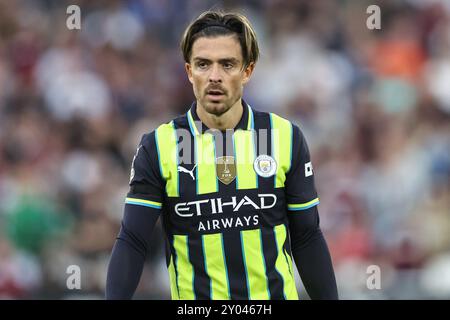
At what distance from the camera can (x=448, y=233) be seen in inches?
307

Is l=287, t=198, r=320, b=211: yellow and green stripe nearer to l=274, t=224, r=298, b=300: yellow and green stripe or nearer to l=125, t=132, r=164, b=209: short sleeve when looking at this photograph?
l=274, t=224, r=298, b=300: yellow and green stripe

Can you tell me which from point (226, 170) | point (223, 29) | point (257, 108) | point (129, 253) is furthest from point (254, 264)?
point (257, 108)

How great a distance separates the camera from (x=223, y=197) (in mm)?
3816

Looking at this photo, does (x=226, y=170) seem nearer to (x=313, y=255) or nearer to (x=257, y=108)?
(x=313, y=255)

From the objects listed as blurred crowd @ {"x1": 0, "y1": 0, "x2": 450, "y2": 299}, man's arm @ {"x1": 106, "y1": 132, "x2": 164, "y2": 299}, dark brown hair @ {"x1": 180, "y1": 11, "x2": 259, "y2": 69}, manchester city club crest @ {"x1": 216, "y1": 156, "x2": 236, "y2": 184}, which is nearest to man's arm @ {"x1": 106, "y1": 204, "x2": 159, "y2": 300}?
man's arm @ {"x1": 106, "y1": 132, "x2": 164, "y2": 299}

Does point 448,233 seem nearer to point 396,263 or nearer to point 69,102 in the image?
point 396,263

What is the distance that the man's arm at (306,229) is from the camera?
386 centimetres

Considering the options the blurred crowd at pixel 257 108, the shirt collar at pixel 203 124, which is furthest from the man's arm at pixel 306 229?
the blurred crowd at pixel 257 108

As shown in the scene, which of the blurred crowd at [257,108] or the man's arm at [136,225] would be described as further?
the blurred crowd at [257,108]

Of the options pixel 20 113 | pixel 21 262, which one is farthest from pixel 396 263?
pixel 20 113

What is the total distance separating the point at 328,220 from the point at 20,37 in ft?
12.4

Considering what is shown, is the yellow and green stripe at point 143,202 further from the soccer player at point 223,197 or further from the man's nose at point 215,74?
the man's nose at point 215,74

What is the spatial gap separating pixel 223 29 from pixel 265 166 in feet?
1.89

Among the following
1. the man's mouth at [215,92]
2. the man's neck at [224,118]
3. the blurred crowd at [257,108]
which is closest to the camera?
the man's mouth at [215,92]
